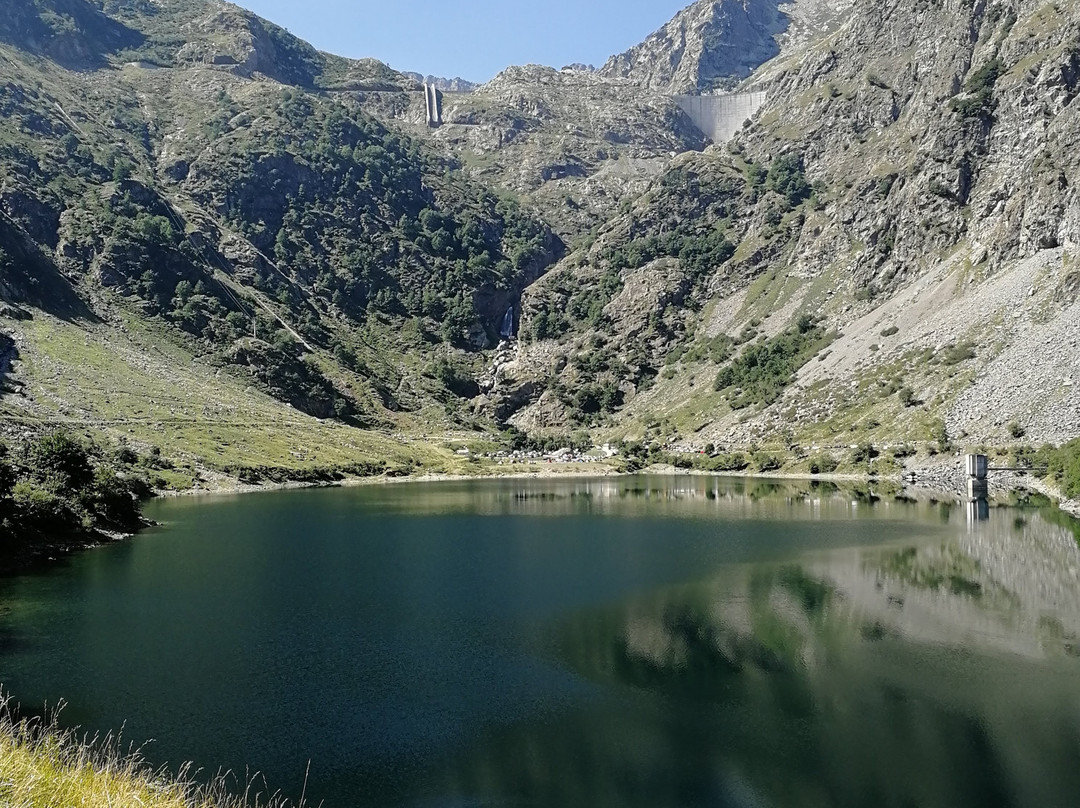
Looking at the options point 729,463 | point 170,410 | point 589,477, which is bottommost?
point 589,477

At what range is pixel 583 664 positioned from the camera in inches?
1442

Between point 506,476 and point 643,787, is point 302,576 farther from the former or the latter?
point 506,476

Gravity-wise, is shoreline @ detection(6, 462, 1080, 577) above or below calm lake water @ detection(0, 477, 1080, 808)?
above

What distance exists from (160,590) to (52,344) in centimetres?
11653

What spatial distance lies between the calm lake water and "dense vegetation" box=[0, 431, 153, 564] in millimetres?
3752

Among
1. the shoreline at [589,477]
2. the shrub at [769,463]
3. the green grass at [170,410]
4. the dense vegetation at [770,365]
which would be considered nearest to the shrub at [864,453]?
the shoreline at [589,477]

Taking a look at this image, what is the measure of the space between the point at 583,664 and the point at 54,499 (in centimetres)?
4842

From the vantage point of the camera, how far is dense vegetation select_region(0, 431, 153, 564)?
191 ft

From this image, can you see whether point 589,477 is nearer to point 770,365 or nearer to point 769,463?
point 769,463

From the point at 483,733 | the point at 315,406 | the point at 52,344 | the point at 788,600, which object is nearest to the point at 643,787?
the point at 483,733

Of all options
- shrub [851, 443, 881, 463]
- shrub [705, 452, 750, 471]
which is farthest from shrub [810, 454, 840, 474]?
shrub [705, 452, 750, 471]

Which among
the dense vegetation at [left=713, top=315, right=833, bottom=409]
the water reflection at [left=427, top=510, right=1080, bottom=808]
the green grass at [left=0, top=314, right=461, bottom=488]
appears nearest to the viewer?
the water reflection at [left=427, top=510, right=1080, bottom=808]

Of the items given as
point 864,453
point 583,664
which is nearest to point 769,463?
point 864,453

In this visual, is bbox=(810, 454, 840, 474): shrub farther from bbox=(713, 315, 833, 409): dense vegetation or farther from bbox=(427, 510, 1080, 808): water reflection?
bbox=(427, 510, 1080, 808): water reflection
